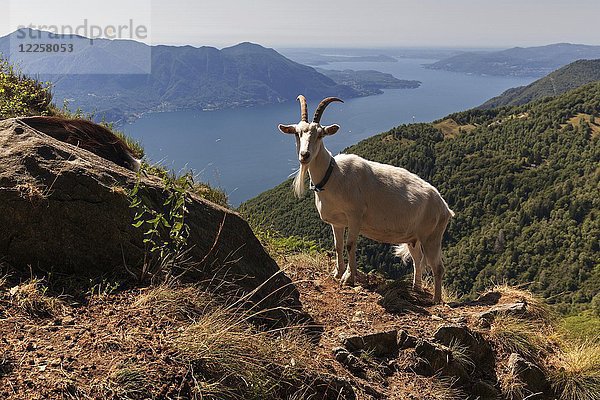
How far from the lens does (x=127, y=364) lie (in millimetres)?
2750

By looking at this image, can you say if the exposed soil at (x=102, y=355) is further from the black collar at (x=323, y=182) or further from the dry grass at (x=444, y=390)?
the black collar at (x=323, y=182)

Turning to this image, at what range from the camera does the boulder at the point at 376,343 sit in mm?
4578

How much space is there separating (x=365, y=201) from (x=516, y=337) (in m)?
2.99

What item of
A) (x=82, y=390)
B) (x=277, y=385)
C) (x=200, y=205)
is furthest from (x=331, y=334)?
(x=82, y=390)

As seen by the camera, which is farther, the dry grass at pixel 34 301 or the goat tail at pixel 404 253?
the goat tail at pixel 404 253

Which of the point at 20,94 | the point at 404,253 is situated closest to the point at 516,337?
the point at 404,253

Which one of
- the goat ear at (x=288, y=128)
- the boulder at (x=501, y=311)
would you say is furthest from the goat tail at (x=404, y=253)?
Answer: the goat ear at (x=288, y=128)

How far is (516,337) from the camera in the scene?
5598 mm

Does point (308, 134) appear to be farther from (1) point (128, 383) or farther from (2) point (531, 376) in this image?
(1) point (128, 383)

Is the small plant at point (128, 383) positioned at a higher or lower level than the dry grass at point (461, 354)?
higher

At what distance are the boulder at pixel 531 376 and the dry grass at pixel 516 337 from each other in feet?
0.75

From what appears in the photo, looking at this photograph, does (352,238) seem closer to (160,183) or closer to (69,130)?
(160,183)

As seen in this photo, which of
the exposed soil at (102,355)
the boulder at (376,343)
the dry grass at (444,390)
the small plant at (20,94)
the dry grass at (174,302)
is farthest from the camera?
the small plant at (20,94)

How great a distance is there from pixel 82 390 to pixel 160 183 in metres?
2.54
